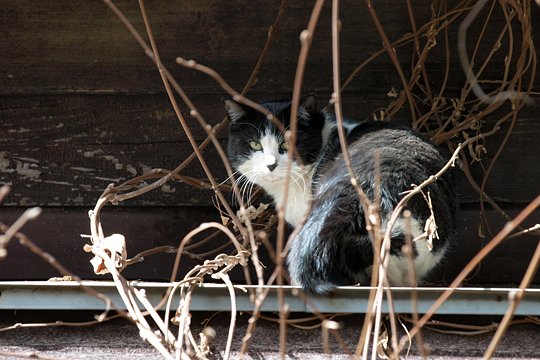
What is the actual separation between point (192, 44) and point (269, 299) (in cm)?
129

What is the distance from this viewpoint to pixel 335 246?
198cm

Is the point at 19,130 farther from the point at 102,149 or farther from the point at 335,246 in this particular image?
the point at 335,246

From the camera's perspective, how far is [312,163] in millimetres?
2598

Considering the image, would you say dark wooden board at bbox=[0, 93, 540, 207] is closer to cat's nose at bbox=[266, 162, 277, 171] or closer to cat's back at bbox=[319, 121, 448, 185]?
cat's nose at bbox=[266, 162, 277, 171]

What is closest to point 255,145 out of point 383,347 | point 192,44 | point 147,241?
point 192,44

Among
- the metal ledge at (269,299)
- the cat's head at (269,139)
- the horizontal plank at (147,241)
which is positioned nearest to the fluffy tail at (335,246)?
the metal ledge at (269,299)

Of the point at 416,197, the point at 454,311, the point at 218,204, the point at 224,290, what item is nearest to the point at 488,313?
the point at 454,311

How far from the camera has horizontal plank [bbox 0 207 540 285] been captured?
2.84m

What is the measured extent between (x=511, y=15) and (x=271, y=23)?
2.53 feet

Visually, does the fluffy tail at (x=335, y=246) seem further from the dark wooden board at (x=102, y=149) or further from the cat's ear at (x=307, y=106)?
the dark wooden board at (x=102, y=149)

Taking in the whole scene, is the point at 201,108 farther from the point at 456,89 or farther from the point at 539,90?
the point at 539,90

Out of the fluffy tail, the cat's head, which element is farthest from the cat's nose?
the fluffy tail

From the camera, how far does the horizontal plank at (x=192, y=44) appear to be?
2744 millimetres

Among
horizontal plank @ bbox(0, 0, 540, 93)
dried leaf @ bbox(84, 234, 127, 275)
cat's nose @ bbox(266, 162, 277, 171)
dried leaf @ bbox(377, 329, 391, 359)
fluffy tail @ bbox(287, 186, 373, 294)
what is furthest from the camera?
horizontal plank @ bbox(0, 0, 540, 93)
